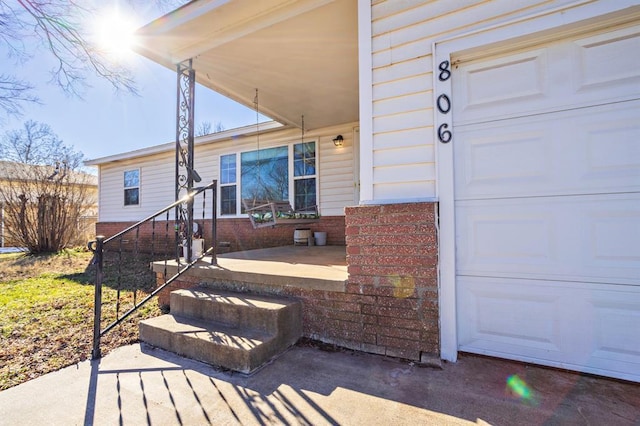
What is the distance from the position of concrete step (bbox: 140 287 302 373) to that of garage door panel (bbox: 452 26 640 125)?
1962mm

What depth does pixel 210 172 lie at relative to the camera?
7918mm

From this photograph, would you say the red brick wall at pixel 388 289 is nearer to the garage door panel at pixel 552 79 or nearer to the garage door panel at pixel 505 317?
the garage door panel at pixel 505 317

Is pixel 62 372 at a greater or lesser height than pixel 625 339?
lesser

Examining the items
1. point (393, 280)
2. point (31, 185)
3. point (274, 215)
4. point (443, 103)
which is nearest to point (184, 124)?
point (274, 215)

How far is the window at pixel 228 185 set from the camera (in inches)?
299

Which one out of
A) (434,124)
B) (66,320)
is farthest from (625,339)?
(66,320)

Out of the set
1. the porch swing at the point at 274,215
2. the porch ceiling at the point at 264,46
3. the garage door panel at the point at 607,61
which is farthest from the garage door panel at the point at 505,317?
the porch swing at the point at 274,215

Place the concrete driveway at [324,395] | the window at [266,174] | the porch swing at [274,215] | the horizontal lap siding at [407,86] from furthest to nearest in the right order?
the window at [266,174] < the porch swing at [274,215] < the horizontal lap siding at [407,86] < the concrete driveway at [324,395]

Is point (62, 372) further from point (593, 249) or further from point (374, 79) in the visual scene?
point (593, 249)

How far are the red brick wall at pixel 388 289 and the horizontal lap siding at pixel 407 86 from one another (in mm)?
228

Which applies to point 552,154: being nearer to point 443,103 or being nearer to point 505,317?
point 443,103

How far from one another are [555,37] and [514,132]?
0.62 m

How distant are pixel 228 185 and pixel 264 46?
186 inches

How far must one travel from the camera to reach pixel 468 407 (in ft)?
4.91
